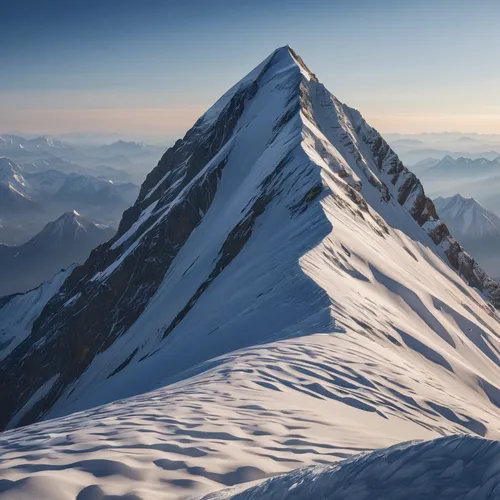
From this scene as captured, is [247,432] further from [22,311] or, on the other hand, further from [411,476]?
[22,311]

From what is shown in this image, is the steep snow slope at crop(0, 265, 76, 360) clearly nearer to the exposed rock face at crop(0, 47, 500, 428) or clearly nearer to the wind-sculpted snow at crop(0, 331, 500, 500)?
the exposed rock face at crop(0, 47, 500, 428)

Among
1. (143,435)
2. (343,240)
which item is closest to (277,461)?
(143,435)

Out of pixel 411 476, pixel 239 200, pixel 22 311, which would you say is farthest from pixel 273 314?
pixel 22 311

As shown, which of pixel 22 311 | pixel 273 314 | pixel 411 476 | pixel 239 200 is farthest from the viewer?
pixel 22 311

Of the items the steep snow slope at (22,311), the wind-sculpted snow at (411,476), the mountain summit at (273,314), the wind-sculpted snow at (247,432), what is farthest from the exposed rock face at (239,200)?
the steep snow slope at (22,311)

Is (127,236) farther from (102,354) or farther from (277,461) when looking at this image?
(277,461)

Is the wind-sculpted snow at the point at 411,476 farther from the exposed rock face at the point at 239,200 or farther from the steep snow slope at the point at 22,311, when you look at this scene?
the steep snow slope at the point at 22,311
